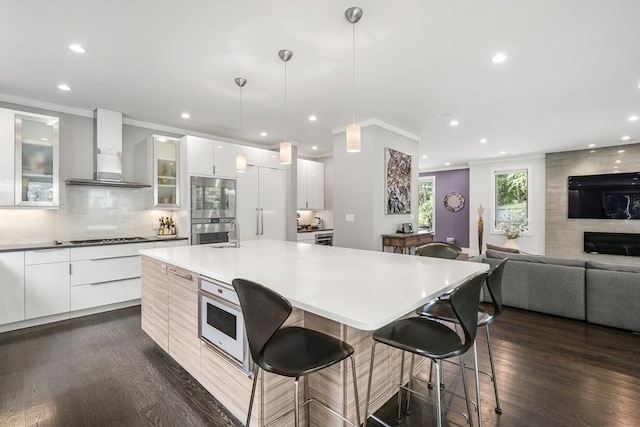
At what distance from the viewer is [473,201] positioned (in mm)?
8125

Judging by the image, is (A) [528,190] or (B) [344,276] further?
(A) [528,190]

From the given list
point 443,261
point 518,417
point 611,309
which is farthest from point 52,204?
point 611,309

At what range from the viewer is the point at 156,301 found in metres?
2.59

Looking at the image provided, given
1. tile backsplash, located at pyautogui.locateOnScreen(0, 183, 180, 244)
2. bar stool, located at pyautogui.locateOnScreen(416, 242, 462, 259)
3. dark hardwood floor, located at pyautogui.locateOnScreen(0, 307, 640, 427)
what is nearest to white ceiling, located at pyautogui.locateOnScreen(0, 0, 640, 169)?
tile backsplash, located at pyautogui.locateOnScreen(0, 183, 180, 244)

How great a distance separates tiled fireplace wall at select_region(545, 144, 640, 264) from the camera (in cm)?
598

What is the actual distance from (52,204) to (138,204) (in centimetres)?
105

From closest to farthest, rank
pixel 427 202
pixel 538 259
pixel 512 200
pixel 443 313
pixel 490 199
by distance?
pixel 443 313 < pixel 538 259 < pixel 512 200 < pixel 490 199 < pixel 427 202

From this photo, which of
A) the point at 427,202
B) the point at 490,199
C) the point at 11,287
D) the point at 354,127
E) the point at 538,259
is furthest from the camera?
the point at 427,202

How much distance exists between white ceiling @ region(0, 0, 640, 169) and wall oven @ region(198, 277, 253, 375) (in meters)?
1.87

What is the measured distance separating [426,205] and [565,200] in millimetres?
3556

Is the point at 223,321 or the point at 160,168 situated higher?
the point at 160,168

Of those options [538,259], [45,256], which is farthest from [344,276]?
[45,256]

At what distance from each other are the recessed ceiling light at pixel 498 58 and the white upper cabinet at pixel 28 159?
478 centimetres

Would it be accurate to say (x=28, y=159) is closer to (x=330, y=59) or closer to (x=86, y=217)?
(x=86, y=217)
